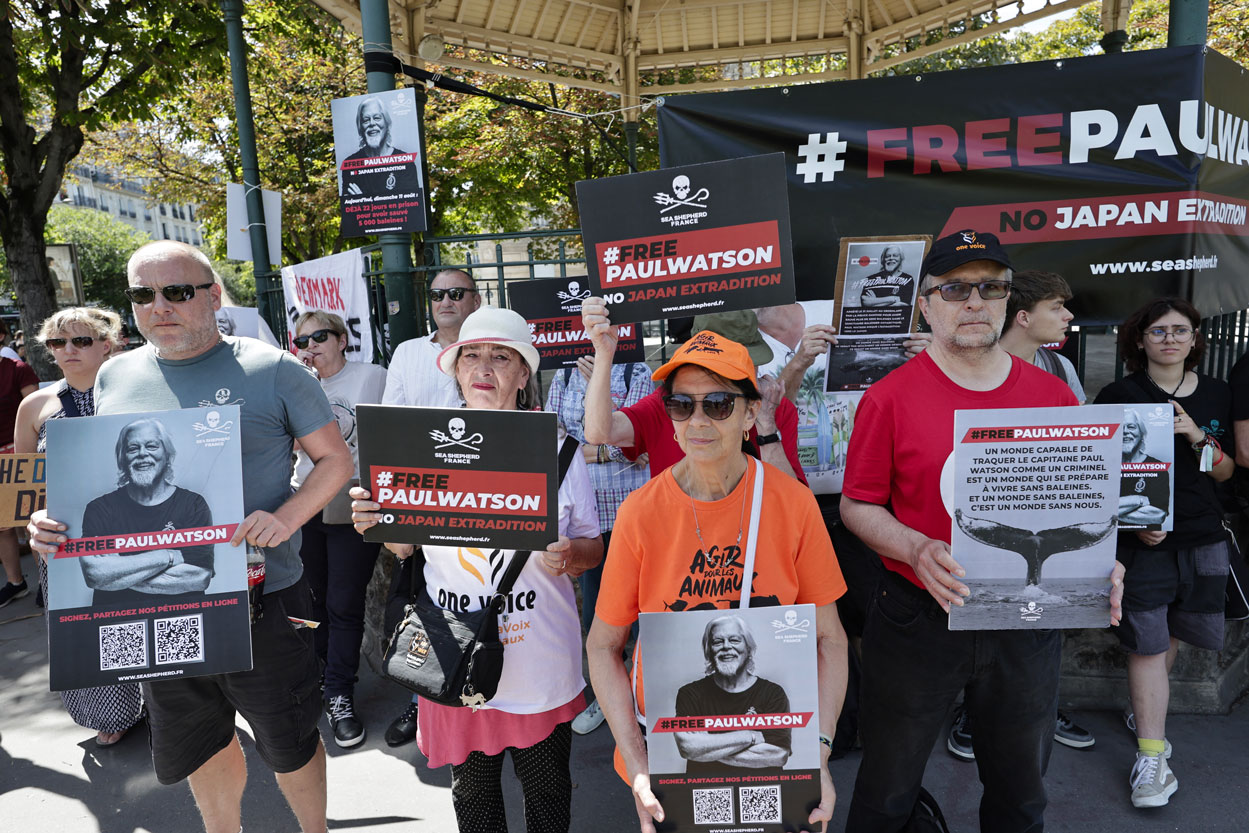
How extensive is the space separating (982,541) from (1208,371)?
325 cm

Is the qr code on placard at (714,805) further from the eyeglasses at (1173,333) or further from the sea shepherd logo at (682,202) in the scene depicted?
the eyeglasses at (1173,333)

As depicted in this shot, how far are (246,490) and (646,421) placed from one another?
144cm

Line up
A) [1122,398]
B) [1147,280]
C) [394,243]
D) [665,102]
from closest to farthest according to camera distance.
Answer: [1122,398] < [1147,280] < [665,102] < [394,243]

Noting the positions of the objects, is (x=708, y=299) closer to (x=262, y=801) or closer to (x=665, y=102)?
(x=665, y=102)

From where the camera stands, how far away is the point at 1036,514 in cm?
207

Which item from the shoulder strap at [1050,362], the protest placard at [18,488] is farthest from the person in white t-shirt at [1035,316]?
the protest placard at [18,488]

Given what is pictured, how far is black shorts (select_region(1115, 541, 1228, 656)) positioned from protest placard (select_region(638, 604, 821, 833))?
2126mm

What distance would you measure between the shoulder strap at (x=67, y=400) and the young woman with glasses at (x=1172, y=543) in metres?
4.88

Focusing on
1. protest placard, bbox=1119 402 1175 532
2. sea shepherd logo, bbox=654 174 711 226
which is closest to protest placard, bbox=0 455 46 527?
sea shepherd logo, bbox=654 174 711 226

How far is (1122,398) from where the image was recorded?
127 inches

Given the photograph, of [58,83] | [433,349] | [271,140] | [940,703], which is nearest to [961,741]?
[940,703]

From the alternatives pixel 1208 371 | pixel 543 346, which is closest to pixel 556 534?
pixel 543 346

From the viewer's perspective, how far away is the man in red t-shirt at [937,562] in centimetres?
226

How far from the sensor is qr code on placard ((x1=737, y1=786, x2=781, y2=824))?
1.88 meters
